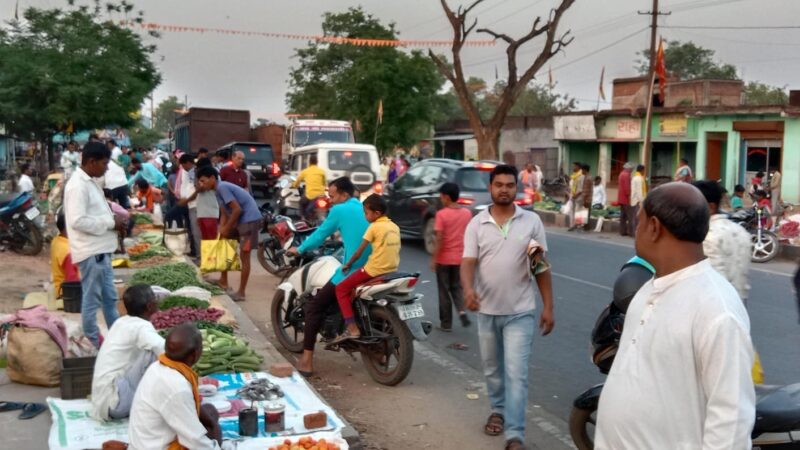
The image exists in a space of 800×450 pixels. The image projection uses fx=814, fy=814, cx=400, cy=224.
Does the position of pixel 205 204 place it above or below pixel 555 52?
below

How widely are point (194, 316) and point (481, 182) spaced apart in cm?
782

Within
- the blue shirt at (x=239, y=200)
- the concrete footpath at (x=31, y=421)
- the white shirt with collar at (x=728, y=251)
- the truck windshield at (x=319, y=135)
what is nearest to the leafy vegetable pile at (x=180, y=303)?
the concrete footpath at (x=31, y=421)

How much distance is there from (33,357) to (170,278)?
3.53 meters

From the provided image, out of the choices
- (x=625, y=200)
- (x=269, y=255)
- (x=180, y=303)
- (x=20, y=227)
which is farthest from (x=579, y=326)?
(x=625, y=200)

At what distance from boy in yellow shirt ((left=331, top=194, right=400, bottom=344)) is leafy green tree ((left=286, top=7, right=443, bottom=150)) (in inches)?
1449

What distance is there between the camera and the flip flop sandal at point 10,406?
5668 mm

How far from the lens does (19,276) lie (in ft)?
38.3

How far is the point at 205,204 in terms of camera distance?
36.6 feet

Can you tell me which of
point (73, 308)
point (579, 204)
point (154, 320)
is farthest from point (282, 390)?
point (579, 204)

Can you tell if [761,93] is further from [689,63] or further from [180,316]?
[180,316]

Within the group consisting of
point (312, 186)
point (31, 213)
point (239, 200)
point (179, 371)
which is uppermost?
point (239, 200)

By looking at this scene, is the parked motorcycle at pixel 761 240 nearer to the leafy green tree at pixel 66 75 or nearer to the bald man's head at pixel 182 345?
the bald man's head at pixel 182 345

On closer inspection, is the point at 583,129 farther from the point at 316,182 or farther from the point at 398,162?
the point at 316,182

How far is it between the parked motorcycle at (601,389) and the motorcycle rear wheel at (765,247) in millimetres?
11331
